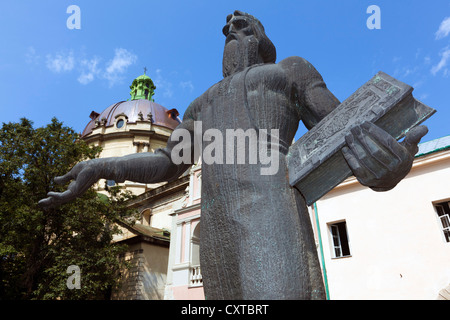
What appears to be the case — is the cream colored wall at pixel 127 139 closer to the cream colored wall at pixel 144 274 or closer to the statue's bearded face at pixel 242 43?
the cream colored wall at pixel 144 274

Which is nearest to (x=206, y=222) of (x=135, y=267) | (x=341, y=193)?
(x=341, y=193)

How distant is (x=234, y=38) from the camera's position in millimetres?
2527

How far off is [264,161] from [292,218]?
0.34m

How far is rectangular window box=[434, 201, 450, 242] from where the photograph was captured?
1049cm

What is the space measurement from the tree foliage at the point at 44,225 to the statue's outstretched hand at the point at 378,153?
46.0ft

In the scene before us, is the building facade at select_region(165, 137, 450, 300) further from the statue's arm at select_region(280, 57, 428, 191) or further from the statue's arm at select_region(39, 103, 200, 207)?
the statue's arm at select_region(39, 103, 200, 207)

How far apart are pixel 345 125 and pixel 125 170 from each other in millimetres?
1334

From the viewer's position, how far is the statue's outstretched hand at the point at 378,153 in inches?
64.8

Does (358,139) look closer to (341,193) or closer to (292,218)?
(292,218)

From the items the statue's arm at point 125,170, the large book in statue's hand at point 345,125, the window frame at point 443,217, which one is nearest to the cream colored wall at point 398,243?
the window frame at point 443,217

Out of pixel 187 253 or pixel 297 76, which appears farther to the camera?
pixel 187 253

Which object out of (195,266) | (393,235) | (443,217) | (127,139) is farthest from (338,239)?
(127,139)

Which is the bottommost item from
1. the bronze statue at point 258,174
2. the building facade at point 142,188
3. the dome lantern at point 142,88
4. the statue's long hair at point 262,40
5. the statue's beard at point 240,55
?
the bronze statue at point 258,174
